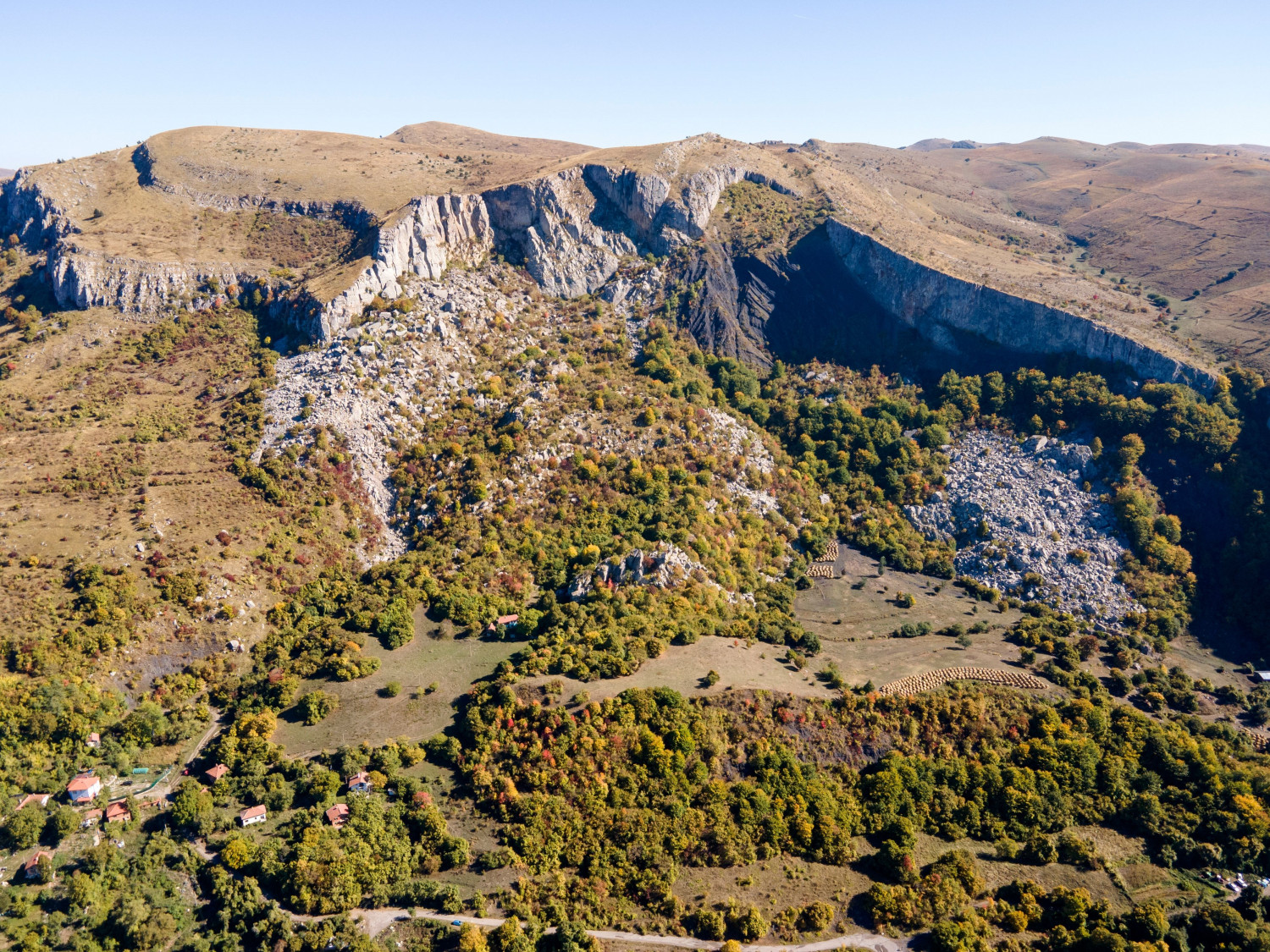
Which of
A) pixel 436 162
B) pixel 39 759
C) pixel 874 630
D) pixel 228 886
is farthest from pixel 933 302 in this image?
pixel 39 759

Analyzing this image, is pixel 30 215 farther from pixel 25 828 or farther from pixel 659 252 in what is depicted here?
pixel 25 828

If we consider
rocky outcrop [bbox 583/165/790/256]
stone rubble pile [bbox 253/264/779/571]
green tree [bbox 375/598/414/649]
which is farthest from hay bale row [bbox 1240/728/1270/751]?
rocky outcrop [bbox 583/165/790/256]

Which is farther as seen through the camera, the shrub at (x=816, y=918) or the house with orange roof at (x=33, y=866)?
the house with orange roof at (x=33, y=866)

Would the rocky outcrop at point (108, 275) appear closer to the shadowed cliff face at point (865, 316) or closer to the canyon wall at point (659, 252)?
the canyon wall at point (659, 252)

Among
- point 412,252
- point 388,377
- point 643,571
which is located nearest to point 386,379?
point 388,377

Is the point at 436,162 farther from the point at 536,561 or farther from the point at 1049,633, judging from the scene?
the point at 1049,633

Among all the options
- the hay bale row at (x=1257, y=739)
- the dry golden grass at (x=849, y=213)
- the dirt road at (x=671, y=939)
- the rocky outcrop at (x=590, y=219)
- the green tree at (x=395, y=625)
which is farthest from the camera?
the rocky outcrop at (x=590, y=219)

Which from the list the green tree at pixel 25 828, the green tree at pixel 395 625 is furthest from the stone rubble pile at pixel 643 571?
Result: the green tree at pixel 25 828
